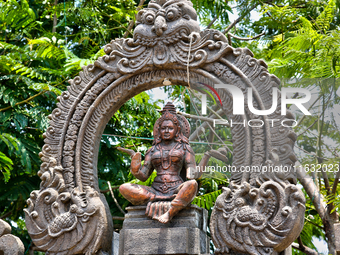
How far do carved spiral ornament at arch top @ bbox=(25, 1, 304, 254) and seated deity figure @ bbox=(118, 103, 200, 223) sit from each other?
0.44 meters

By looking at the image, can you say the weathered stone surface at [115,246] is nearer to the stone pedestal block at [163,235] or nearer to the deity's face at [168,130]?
the stone pedestal block at [163,235]

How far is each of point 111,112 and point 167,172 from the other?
3.89 ft

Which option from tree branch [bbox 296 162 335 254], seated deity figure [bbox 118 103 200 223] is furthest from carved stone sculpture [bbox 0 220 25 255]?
tree branch [bbox 296 162 335 254]

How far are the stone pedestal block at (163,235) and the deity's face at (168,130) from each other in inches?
37.5

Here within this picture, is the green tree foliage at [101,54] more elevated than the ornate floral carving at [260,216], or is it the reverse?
the green tree foliage at [101,54]

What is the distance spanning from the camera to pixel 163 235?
5.62 meters

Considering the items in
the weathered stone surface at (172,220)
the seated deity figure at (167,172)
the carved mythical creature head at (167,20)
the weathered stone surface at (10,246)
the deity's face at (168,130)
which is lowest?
the weathered stone surface at (10,246)

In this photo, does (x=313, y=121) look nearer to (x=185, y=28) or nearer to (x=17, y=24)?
(x=185, y=28)

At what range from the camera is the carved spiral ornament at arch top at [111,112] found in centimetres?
550

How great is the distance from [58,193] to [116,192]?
10.8 ft

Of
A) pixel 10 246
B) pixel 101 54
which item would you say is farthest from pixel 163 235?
pixel 101 54

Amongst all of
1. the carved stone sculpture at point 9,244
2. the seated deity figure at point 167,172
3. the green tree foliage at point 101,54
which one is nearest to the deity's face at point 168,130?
the seated deity figure at point 167,172

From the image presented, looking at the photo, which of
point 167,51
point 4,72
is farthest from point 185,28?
point 4,72

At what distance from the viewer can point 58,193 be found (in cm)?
624
